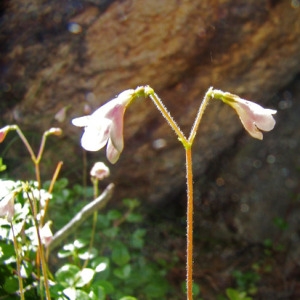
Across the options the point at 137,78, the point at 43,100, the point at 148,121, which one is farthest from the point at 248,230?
the point at 43,100

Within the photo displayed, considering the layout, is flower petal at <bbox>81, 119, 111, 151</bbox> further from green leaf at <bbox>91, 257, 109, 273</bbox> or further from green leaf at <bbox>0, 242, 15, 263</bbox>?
green leaf at <bbox>91, 257, 109, 273</bbox>

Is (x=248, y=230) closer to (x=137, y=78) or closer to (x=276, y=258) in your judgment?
(x=276, y=258)

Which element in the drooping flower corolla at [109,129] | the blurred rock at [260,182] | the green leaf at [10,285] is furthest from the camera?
the blurred rock at [260,182]

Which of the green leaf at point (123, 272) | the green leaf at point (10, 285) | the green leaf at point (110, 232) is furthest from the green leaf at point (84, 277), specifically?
the green leaf at point (110, 232)

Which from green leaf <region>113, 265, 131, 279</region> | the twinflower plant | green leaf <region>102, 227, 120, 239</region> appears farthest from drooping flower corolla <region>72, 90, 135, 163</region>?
green leaf <region>102, 227, 120, 239</region>

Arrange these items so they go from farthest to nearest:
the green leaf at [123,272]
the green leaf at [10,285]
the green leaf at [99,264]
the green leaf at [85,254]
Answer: the green leaf at [123,272] → the green leaf at [85,254] → the green leaf at [99,264] → the green leaf at [10,285]

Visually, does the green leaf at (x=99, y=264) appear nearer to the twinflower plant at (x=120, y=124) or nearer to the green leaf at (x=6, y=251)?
the green leaf at (x=6, y=251)
